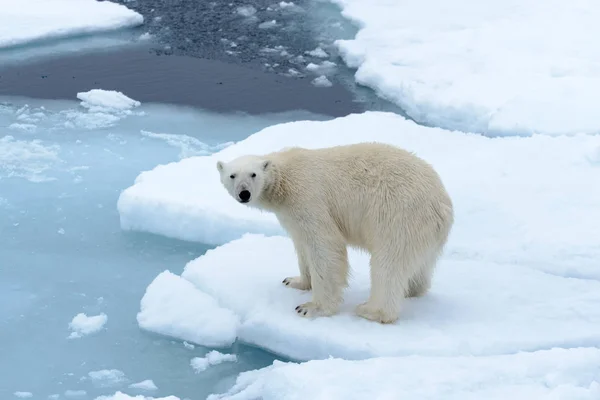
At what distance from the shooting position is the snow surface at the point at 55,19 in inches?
433

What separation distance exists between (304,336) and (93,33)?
27.2ft

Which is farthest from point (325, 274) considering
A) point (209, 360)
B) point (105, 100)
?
point (105, 100)

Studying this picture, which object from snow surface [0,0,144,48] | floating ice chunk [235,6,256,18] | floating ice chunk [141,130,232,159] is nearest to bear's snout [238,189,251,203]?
floating ice chunk [141,130,232,159]

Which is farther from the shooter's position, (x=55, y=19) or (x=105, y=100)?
(x=55, y=19)

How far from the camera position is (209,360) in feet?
14.5

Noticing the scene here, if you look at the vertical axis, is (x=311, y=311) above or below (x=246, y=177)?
below

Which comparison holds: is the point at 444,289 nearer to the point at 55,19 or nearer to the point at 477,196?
the point at 477,196

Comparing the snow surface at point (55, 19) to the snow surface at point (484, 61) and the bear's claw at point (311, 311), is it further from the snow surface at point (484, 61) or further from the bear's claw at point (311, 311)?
the bear's claw at point (311, 311)

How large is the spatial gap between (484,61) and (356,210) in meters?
5.41

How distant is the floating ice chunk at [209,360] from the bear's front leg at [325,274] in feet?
1.49

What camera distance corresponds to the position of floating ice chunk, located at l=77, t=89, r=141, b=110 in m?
8.77

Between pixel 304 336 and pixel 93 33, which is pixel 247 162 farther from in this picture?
pixel 93 33

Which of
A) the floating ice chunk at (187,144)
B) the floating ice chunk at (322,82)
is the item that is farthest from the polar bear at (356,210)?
the floating ice chunk at (322,82)

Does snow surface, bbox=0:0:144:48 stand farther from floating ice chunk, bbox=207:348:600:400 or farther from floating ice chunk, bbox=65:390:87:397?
floating ice chunk, bbox=207:348:600:400
